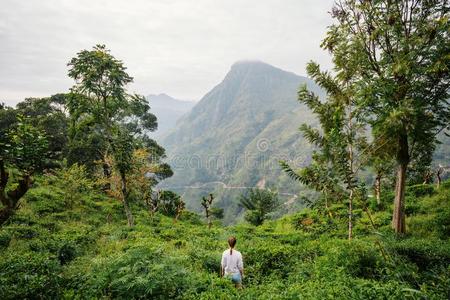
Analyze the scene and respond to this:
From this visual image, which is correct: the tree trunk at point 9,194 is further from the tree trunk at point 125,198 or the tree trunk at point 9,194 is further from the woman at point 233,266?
the tree trunk at point 125,198

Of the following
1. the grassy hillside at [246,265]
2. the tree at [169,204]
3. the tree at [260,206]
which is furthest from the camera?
the tree at [169,204]

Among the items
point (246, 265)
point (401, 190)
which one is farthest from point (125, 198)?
point (401, 190)

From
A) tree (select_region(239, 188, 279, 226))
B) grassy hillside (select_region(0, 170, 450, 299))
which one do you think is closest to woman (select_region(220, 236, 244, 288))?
grassy hillside (select_region(0, 170, 450, 299))

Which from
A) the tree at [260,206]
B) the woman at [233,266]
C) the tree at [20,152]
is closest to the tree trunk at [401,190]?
the woman at [233,266]

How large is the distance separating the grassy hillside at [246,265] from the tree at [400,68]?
4156 millimetres

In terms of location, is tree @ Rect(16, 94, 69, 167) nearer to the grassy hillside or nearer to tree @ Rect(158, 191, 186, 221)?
tree @ Rect(158, 191, 186, 221)

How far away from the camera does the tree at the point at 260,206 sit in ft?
106

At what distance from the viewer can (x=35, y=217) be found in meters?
20.1

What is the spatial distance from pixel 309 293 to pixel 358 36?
12.2m

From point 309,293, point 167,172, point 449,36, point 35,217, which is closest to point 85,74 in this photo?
point 35,217

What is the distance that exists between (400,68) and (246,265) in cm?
980

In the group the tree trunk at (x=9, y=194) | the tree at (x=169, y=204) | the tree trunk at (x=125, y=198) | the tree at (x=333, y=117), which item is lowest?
the tree at (x=169, y=204)

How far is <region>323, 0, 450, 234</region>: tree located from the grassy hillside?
13.6 ft

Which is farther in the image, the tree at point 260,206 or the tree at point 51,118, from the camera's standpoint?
the tree at point 51,118
